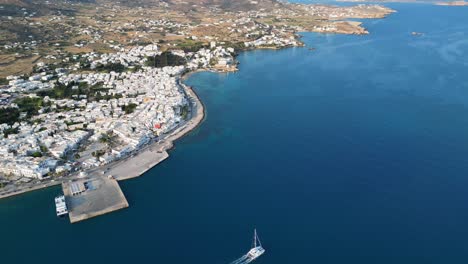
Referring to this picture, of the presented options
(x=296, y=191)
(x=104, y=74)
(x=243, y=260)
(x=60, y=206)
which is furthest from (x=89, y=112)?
(x=243, y=260)

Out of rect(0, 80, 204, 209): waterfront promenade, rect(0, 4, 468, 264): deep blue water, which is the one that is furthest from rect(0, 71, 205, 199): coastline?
rect(0, 4, 468, 264): deep blue water

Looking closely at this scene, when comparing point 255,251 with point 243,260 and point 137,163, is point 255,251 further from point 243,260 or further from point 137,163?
point 137,163

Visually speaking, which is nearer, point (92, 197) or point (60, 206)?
point (60, 206)

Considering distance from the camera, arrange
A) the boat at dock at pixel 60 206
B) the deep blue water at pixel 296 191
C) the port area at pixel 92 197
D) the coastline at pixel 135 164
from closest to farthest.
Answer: the deep blue water at pixel 296 191 < the boat at dock at pixel 60 206 < the port area at pixel 92 197 < the coastline at pixel 135 164

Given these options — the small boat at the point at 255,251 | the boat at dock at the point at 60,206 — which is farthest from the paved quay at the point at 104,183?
the small boat at the point at 255,251

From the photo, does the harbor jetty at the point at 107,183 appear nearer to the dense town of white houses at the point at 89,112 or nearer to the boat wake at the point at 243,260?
the dense town of white houses at the point at 89,112
